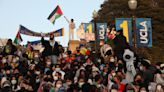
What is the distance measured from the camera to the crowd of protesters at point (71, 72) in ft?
58.4

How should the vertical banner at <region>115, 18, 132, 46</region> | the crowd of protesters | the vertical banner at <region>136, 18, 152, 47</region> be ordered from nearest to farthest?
the crowd of protesters → the vertical banner at <region>136, 18, 152, 47</region> → the vertical banner at <region>115, 18, 132, 46</region>

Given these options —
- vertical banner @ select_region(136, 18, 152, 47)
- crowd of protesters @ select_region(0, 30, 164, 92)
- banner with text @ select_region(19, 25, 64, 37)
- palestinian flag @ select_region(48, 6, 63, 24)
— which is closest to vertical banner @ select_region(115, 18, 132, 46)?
vertical banner @ select_region(136, 18, 152, 47)

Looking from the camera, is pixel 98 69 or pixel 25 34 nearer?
pixel 98 69

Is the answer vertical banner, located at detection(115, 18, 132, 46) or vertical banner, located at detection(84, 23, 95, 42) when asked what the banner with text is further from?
vertical banner, located at detection(115, 18, 132, 46)

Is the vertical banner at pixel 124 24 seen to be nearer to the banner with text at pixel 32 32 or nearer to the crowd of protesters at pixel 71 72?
the crowd of protesters at pixel 71 72

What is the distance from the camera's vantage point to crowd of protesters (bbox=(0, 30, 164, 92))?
701 inches

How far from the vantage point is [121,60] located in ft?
65.2

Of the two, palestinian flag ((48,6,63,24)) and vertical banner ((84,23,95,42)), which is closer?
vertical banner ((84,23,95,42))

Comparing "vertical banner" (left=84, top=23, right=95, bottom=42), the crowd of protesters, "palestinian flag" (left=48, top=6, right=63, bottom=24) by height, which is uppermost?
"palestinian flag" (left=48, top=6, right=63, bottom=24)

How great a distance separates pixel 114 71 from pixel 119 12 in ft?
159

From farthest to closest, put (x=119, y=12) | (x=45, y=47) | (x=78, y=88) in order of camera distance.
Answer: (x=119, y=12), (x=45, y=47), (x=78, y=88)

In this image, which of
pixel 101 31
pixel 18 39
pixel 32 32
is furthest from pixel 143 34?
pixel 18 39

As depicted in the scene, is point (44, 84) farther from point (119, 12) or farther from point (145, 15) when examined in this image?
point (119, 12)

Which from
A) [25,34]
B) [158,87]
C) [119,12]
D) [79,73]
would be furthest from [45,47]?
[119,12]
